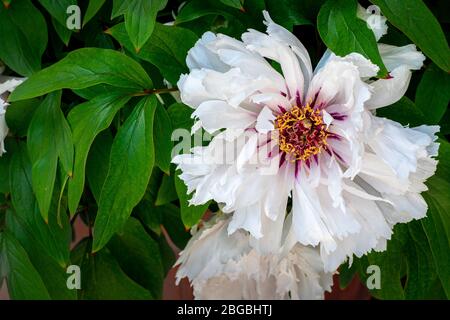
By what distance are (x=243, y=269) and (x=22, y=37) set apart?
18cm

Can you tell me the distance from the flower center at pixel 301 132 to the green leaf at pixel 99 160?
0.10 meters

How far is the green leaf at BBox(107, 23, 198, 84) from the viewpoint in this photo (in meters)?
0.30

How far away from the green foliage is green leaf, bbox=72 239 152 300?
0.04 m

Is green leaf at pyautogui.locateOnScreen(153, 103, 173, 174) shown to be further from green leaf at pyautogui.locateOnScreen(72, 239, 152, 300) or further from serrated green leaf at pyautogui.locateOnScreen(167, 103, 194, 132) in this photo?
green leaf at pyautogui.locateOnScreen(72, 239, 152, 300)

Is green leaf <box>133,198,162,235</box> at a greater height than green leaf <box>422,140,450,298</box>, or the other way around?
green leaf <box>422,140,450,298</box>

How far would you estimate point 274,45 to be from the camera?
10.3 inches

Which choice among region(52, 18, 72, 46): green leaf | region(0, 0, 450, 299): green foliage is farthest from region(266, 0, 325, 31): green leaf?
region(52, 18, 72, 46): green leaf

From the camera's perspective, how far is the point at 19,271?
1.23 ft

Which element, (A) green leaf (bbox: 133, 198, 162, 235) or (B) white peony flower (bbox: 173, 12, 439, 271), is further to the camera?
(A) green leaf (bbox: 133, 198, 162, 235)

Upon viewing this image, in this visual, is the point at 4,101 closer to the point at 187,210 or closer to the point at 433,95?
the point at 187,210

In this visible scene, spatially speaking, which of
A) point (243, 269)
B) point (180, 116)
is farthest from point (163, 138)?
point (243, 269)

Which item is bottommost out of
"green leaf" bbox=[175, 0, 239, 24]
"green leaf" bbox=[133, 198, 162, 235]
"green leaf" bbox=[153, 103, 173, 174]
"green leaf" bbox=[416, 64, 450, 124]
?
"green leaf" bbox=[133, 198, 162, 235]
